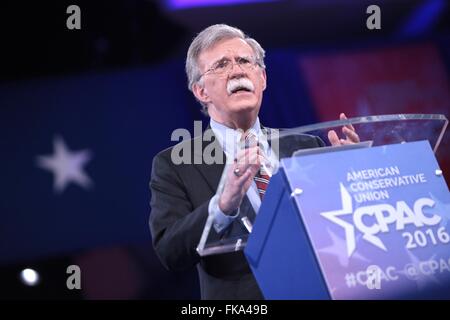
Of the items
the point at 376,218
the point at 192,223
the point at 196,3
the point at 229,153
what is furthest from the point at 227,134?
the point at 196,3

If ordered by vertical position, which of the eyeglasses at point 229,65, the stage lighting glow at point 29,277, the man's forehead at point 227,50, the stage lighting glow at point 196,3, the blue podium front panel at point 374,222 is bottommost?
the blue podium front panel at point 374,222

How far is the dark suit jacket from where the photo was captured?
1664mm

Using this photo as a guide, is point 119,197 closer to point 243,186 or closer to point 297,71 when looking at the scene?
point 297,71

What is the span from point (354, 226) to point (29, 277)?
10.6ft

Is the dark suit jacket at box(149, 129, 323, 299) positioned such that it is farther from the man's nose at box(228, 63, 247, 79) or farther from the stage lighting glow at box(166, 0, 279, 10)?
the stage lighting glow at box(166, 0, 279, 10)

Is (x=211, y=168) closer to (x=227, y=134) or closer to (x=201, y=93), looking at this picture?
(x=227, y=134)

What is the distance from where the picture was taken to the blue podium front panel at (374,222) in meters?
1.28

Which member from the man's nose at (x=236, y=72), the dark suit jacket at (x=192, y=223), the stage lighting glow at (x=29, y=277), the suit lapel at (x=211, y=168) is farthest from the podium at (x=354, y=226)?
the stage lighting glow at (x=29, y=277)

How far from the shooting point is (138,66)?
425 centimetres

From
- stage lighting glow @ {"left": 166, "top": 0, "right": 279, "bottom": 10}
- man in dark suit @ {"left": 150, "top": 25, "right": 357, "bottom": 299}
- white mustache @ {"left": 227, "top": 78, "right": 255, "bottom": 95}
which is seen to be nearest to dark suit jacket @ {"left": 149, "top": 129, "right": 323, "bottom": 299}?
man in dark suit @ {"left": 150, "top": 25, "right": 357, "bottom": 299}

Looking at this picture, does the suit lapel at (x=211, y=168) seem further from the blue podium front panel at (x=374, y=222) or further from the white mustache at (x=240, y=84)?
the blue podium front panel at (x=374, y=222)

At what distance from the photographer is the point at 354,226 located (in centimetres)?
132

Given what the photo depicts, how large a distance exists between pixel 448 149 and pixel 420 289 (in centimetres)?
69

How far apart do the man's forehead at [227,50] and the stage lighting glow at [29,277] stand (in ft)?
8.24
